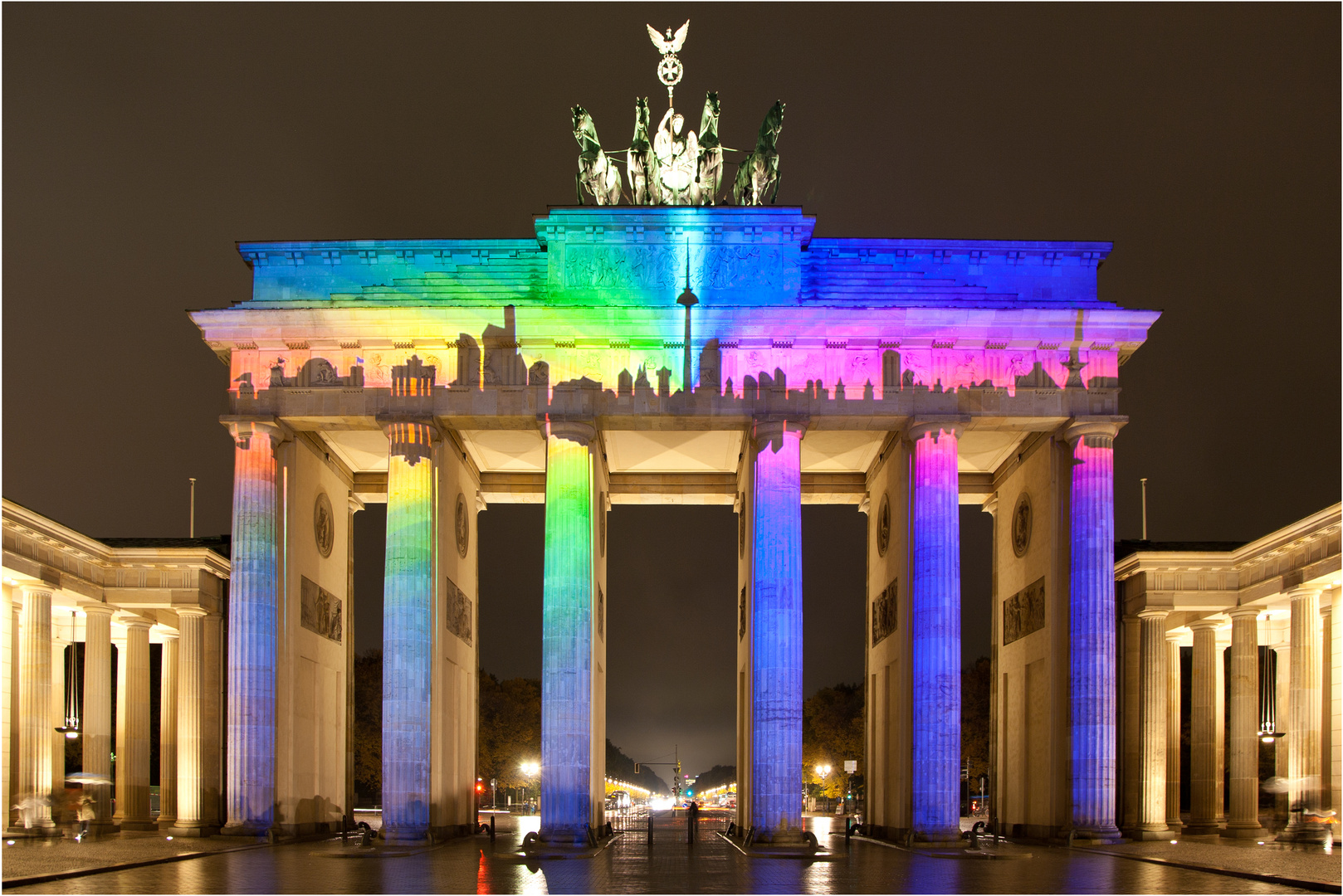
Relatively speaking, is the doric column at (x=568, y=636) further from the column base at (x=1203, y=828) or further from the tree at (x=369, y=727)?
the tree at (x=369, y=727)

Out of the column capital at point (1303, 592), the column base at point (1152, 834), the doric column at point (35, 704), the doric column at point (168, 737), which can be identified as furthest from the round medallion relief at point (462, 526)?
the column capital at point (1303, 592)

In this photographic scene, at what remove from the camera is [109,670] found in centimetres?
4700

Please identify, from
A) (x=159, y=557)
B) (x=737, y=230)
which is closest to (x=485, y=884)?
(x=737, y=230)

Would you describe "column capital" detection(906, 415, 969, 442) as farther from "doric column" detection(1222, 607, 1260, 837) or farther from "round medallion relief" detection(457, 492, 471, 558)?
"round medallion relief" detection(457, 492, 471, 558)

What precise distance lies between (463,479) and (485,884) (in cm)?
2205

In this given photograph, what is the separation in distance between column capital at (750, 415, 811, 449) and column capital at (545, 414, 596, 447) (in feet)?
16.0

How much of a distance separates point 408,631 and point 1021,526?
20.2 m

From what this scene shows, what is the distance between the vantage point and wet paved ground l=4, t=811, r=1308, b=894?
2392 cm

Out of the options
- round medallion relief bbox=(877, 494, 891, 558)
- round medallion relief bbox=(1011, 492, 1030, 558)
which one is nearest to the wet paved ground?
round medallion relief bbox=(1011, 492, 1030, 558)

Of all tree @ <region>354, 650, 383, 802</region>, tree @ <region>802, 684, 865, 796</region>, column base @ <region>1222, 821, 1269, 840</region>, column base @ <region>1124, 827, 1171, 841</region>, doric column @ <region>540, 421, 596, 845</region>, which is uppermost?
doric column @ <region>540, 421, 596, 845</region>

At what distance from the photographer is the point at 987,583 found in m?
89.6

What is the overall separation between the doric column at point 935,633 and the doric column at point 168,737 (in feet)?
88.3

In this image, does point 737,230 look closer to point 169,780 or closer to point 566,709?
point 566,709

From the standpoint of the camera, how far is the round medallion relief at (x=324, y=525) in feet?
143
